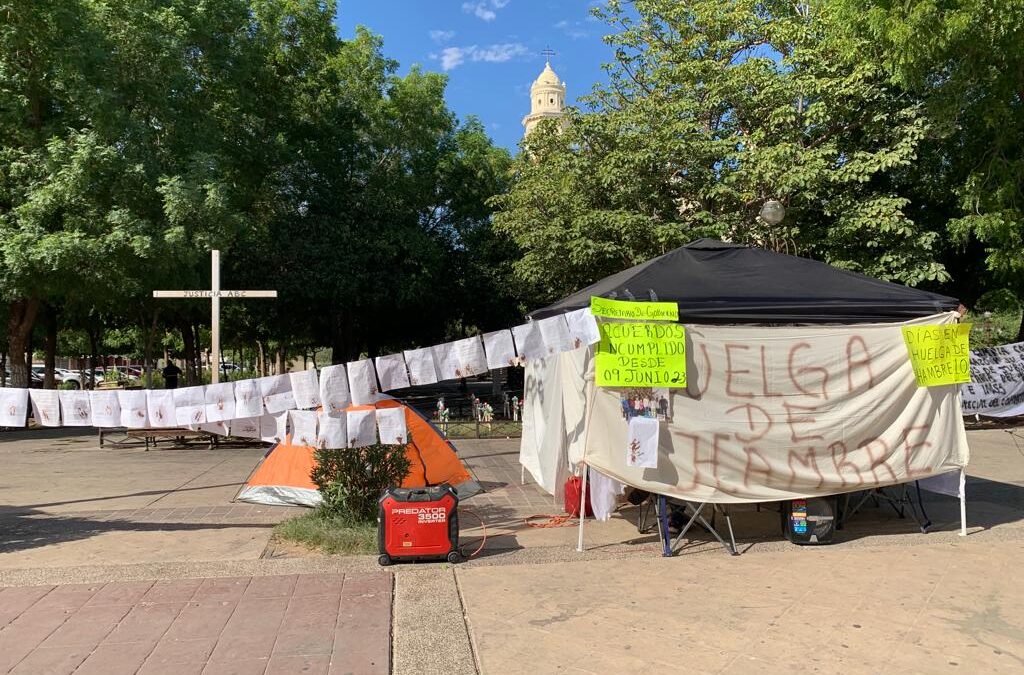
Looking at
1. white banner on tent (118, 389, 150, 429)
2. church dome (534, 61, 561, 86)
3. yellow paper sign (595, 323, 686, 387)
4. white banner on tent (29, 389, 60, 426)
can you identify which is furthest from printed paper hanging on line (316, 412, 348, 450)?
church dome (534, 61, 561, 86)

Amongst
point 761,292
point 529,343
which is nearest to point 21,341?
point 529,343

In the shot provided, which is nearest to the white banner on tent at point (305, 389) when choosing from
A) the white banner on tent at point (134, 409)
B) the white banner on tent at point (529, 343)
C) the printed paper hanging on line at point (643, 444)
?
the white banner on tent at point (134, 409)

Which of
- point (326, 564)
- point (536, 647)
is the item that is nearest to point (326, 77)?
point (326, 564)

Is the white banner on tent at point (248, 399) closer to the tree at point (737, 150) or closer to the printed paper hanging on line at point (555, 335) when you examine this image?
the printed paper hanging on line at point (555, 335)

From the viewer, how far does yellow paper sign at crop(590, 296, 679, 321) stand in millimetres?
5914

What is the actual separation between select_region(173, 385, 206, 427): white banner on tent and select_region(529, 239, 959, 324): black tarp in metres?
3.62

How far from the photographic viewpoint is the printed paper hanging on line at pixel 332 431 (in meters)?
6.27

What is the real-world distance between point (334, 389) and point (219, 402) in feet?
4.08

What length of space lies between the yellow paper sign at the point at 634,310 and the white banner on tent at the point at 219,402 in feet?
11.2

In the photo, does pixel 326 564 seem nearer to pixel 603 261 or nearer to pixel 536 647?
pixel 536 647

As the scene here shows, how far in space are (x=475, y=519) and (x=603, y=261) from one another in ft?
31.7

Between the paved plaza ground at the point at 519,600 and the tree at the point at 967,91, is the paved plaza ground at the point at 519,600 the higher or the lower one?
the lower one

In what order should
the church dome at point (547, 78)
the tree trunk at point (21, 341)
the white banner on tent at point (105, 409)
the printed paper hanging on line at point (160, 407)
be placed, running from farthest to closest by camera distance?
the church dome at point (547, 78) < the tree trunk at point (21, 341) < the white banner on tent at point (105, 409) < the printed paper hanging on line at point (160, 407)

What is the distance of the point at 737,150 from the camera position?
14.3 metres
